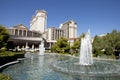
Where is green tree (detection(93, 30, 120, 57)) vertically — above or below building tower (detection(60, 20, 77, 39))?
below

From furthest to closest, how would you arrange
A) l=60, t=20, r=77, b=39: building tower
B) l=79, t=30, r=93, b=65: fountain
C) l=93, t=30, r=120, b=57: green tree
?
l=60, t=20, r=77, b=39: building tower → l=93, t=30, r=120, b=57: green tree → l=79, t=30, r=93, b=65: fountain

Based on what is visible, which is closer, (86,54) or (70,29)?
(86,54)

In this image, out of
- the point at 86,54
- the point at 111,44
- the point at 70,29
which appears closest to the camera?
the point at 86,54

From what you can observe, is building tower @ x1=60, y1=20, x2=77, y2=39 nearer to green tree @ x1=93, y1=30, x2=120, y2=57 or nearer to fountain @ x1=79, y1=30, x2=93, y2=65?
green tree @ x1=93, y1=30, x2=120, y2=57

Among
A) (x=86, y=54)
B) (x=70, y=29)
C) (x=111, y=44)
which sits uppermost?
(x=70, y=29)

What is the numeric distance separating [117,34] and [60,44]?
2519cm

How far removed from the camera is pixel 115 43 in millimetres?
40656

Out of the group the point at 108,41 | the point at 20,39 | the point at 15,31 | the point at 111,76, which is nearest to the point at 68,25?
the point at 15,31

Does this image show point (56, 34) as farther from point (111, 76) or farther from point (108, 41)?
point (111, 76)

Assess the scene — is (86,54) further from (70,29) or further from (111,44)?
(70,29)

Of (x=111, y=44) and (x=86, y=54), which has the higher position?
(x=111, y=44)

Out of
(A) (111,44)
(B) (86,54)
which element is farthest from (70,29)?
(B) (86,54)

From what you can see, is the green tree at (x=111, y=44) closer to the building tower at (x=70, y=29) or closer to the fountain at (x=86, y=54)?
the fountain at (x=86, y=54)

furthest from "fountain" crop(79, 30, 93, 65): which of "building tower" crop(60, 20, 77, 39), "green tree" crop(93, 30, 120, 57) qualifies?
"building tower" crop(60, 20, 77, 39)
